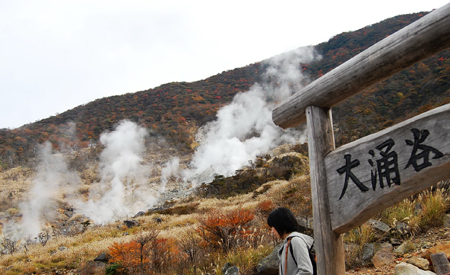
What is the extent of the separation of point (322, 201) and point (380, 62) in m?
0.88

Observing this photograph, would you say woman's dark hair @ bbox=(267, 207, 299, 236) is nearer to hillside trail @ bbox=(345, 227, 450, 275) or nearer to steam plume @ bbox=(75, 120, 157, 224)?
hillside trail @ bbox=(345, 227, 450, 275)

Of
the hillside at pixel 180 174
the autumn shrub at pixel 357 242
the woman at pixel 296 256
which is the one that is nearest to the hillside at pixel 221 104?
the hillside at pixel 180 174

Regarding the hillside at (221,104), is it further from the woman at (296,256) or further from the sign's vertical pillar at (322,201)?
the woman at (296,256)

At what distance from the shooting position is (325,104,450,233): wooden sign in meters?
1.24

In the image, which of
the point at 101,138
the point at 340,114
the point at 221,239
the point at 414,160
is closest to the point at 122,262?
the point at 221,239

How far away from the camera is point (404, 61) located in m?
1.48

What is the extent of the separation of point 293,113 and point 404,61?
80 centimetres

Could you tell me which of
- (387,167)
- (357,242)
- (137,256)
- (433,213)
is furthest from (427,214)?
(137,256)

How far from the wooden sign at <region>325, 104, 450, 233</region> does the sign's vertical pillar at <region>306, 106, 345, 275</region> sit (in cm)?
5

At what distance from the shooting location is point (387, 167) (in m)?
1.41

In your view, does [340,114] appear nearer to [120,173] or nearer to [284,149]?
[284,149]

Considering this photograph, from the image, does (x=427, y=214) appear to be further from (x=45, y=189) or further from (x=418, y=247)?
(x=45, y=189)

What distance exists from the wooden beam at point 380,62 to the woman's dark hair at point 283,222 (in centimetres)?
73

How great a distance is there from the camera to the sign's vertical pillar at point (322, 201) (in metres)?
1.71
